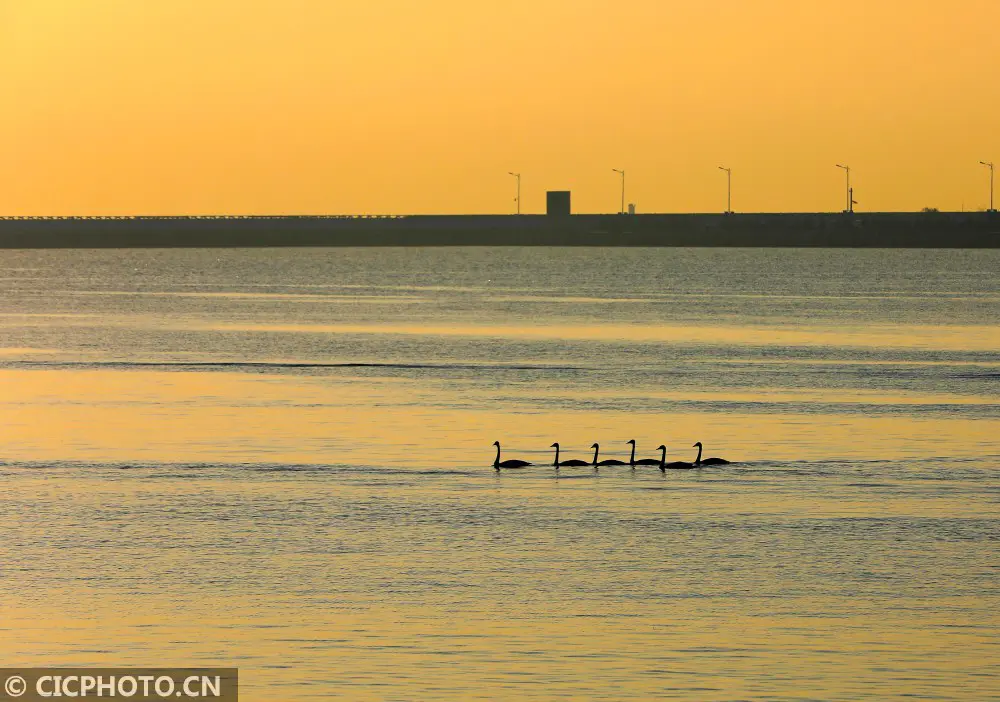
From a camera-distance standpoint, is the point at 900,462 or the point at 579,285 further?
A: the point at 579,285

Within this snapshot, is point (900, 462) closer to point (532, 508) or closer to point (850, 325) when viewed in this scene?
point (532, 508)

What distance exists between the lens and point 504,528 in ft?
110

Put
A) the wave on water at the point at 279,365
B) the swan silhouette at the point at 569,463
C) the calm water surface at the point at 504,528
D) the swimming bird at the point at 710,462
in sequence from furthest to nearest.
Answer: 1. the wave on water at the point at 279,365
2. the swimming bird at the point at 710,462
3. the swan silhouette at the point at 569,463
4. the calm water surface at the point at 504,528

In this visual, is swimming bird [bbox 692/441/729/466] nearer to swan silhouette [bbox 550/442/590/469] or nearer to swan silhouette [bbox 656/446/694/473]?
swan silhouette [bbox 656/446/694/473]

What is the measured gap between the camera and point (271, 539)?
105 ft

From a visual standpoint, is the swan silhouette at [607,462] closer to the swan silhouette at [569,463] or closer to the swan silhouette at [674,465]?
the swan silhouette at [569,463]

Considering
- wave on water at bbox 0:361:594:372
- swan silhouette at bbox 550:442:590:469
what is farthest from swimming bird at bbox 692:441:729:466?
wave on water at bbox 0:361:594:372

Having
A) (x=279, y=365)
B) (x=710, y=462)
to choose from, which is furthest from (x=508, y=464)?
(x=279, y=365)

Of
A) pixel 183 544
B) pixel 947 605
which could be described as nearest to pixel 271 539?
pixel 183 544

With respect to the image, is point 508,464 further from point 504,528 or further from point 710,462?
point 504,528

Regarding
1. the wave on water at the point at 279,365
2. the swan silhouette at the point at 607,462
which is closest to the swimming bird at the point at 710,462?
the swan silhouette at the point at 607,462

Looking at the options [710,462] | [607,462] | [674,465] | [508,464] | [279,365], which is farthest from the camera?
[279,365]

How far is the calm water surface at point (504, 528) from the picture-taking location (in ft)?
79.0

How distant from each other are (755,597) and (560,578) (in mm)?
3148
